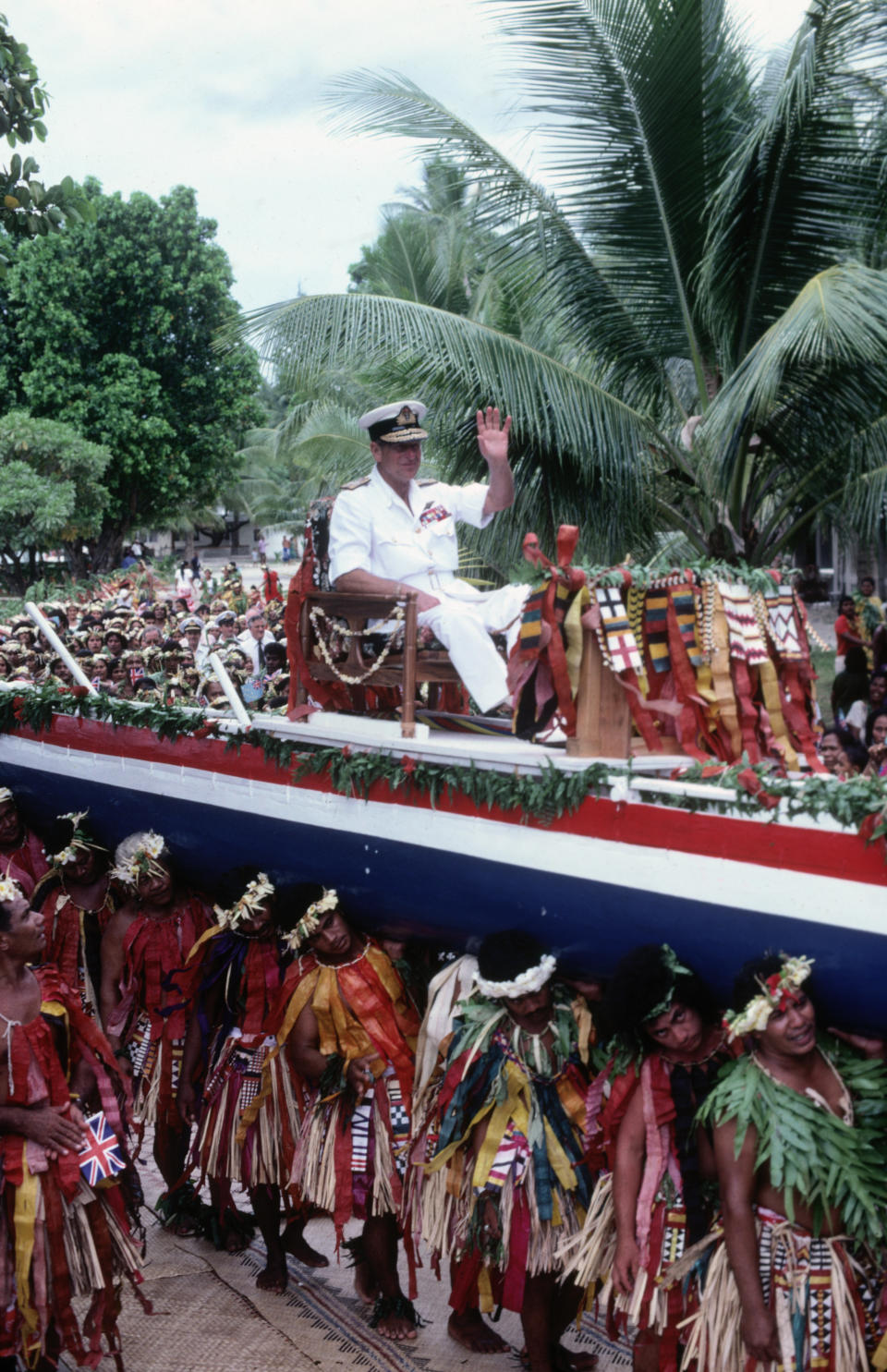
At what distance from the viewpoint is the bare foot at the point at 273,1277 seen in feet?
18.0

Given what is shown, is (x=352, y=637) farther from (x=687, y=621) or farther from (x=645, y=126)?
(x=645, y=126)

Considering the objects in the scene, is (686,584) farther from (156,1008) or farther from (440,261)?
(440,261)

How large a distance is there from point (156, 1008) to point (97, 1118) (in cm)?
119

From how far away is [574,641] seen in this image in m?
4.25

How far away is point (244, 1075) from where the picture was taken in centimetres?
561

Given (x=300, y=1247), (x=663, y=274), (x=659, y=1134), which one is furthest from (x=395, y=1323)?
(x=663, y=274)

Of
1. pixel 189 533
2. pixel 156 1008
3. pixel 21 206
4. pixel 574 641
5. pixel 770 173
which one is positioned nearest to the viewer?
pixel 574 641

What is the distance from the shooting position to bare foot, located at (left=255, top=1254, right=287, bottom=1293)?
5484 mm

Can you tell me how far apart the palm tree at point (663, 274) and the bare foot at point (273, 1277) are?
519 cm

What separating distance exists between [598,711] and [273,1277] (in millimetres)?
2898

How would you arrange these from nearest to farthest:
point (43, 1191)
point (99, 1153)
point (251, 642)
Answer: point (43, 1191) < point (99, 1153) < point (251, 642)

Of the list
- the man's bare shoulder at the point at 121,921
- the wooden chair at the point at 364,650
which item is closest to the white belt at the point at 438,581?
the wooden chair at the point at 364,650

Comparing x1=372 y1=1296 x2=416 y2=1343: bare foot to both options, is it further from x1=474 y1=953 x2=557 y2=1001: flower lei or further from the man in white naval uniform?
the man in white naval uniform

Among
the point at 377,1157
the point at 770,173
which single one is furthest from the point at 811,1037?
the point at 770,173
